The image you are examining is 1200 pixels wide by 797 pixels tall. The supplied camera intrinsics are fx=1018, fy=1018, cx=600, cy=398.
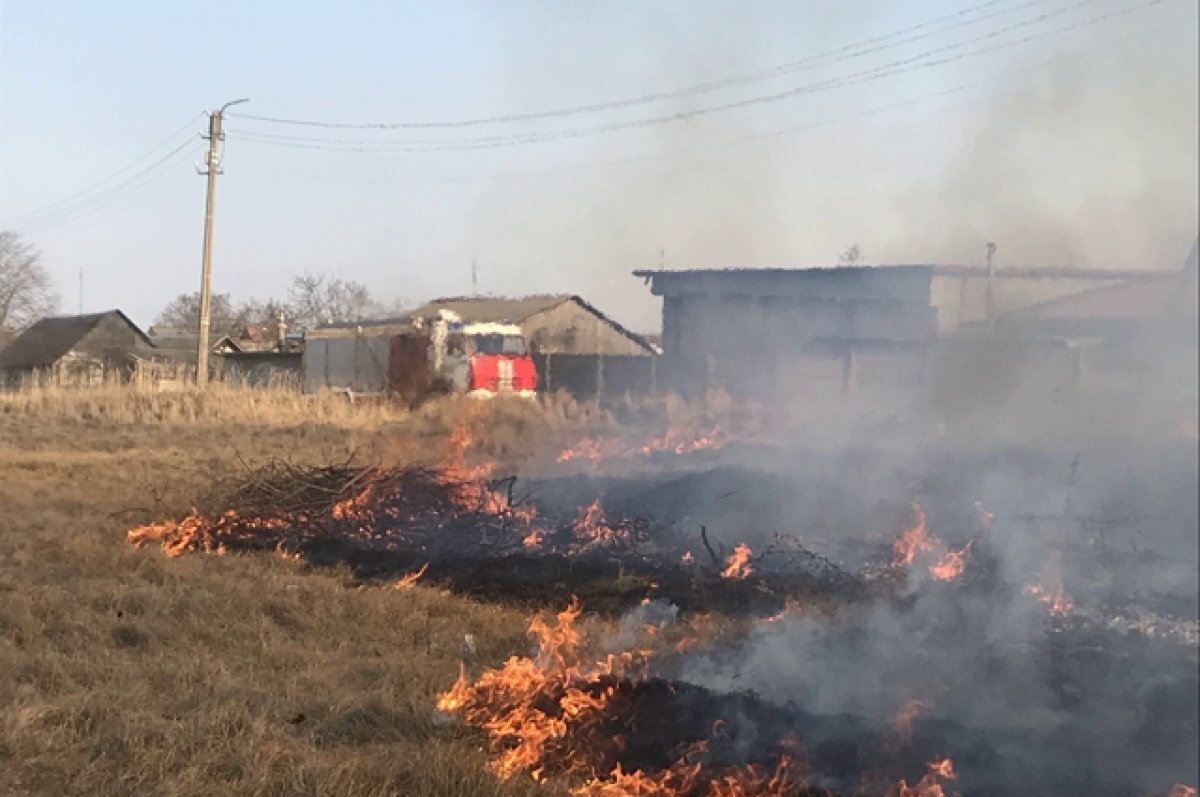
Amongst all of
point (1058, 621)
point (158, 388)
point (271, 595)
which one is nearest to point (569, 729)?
point (1058, 621)

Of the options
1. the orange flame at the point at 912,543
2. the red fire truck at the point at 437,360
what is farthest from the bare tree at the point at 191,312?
the orange flame at the point at 912,543

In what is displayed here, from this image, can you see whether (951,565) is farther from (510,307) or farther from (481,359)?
(510,307)

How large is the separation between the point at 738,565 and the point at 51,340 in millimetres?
40398

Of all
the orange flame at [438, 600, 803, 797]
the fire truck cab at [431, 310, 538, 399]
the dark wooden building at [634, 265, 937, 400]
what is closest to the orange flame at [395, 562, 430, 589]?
the orange flame at [438, 600, 803, 797]

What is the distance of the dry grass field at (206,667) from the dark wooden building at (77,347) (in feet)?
97.6

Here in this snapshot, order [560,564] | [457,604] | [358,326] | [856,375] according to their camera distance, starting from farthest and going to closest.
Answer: [358,326] → [856,375] → [560,564] → [457,604]

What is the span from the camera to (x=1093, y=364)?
7809mm

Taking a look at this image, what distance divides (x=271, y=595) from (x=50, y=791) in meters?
3.35

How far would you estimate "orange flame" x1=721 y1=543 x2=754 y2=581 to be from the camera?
782 cm

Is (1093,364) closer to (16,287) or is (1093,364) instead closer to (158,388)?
(158,388)

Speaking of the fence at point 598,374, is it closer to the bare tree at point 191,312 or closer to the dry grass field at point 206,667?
the dry grass field at point 206,667

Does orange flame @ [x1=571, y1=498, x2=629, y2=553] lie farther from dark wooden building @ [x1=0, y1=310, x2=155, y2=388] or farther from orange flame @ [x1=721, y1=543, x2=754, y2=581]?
dark wooden building @ [x1=0, y1=310, x2=155, y2=388]

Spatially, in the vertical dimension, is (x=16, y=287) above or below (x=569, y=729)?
above

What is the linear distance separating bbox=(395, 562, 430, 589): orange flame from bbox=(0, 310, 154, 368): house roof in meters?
35.6
